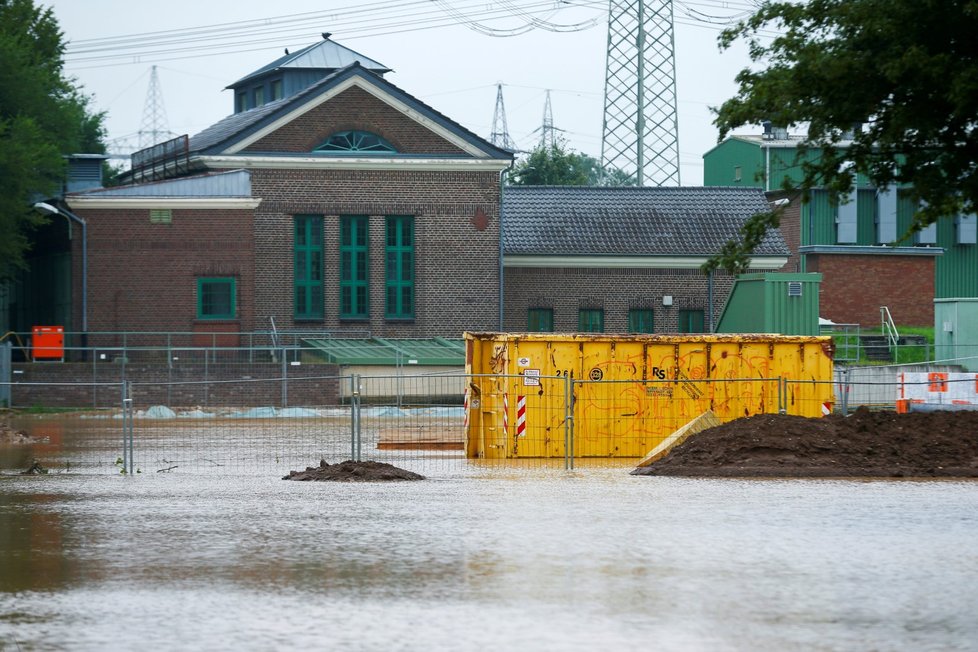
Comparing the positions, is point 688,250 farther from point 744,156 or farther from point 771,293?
point 744,156

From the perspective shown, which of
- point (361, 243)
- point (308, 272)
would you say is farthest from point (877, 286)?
point (308, 272)

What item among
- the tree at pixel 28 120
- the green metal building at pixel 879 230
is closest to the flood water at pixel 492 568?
the tree at pixel 28 120

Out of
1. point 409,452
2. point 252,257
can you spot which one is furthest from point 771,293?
point 409,452

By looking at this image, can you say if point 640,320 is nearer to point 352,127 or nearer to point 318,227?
point 318,227

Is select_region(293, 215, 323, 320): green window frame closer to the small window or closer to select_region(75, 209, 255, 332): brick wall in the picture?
select_region(75, 209, 255, 332): brick wall

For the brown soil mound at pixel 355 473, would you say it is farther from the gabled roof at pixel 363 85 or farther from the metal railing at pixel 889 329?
the metal railing at pixel 889 329

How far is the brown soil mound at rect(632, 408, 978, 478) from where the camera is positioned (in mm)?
19578

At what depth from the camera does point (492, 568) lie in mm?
11172

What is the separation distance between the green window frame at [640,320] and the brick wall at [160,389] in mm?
15343

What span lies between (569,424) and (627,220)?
3484 centimetres

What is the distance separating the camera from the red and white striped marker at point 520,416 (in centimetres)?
2286

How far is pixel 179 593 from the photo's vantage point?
33.1 ft

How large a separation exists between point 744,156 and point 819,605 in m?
65.5

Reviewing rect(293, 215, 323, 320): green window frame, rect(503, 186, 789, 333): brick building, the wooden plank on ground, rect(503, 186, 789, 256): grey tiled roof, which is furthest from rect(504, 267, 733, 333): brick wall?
the wooden plank on ground
